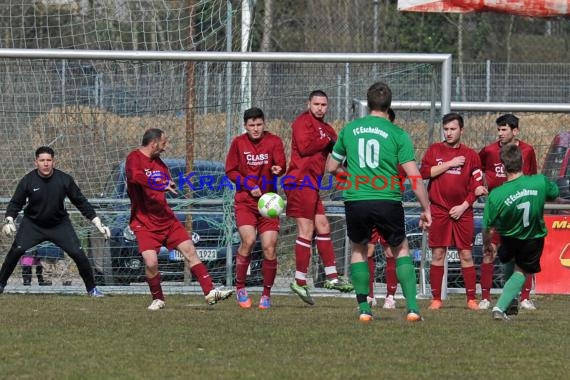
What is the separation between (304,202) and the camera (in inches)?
453

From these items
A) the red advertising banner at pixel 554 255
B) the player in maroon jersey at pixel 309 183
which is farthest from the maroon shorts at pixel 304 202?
the red advertising banner at pixel 554 255

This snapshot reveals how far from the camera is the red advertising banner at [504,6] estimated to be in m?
14.2

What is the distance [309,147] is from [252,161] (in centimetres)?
57

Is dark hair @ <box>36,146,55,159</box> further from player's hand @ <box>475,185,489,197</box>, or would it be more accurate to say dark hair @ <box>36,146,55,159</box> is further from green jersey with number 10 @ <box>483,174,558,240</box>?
green jersey with number 10 @ <box>483,174,558,240</box>

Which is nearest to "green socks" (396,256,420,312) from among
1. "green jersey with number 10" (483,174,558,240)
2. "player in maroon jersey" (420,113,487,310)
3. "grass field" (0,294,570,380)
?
"grass field" (0,294,570,380)

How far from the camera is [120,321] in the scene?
32.1 feet

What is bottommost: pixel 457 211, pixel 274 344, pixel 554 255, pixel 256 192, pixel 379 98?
pixel 554 255

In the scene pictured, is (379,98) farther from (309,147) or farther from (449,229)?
(449,229)

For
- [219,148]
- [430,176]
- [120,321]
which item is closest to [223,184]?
[219,148]

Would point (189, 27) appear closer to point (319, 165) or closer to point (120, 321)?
point (319, 165)

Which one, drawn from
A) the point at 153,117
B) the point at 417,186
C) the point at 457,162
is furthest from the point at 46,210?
the point at 417,186

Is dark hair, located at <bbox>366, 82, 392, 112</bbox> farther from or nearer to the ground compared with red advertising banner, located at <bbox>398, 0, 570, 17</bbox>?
nearer to the ground

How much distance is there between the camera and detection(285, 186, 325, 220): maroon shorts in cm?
1152

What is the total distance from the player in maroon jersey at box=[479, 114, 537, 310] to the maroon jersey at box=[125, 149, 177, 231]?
3.29 metres
